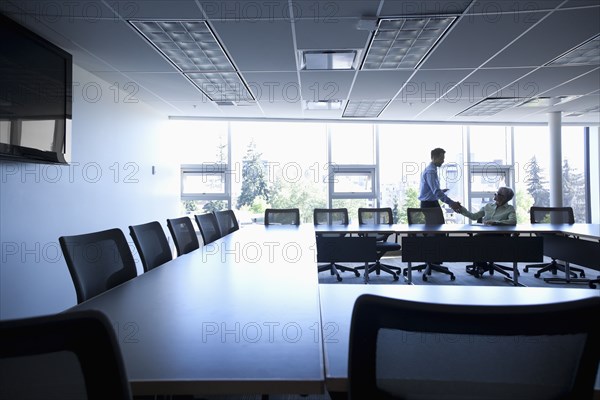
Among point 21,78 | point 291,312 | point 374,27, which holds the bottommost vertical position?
point 291,312

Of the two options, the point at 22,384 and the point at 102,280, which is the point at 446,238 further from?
the point at 22,384

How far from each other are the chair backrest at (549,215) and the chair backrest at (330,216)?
9.46ft

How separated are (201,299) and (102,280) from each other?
60 centimetres

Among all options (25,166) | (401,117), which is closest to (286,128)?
(401,117)

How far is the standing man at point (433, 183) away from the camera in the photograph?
502 centimetres

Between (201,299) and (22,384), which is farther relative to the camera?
(201,299)

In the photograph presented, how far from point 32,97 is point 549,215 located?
6.88 metres

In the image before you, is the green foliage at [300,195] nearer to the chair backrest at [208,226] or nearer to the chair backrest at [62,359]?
the chair backrest at [208,226]

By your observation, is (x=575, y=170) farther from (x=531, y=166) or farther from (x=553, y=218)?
(x=553, y=218)

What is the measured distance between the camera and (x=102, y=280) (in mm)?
1624

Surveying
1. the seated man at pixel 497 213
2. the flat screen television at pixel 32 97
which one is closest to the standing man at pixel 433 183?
the seated man at pixel 497 213

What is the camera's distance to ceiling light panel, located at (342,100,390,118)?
5.27 meters

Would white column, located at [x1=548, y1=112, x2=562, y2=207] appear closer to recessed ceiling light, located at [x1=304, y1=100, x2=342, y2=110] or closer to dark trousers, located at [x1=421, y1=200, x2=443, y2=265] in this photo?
dark trousers, located at [x1=421, y1=200, x2=443, y2=265]

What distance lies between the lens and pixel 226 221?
4.72m
